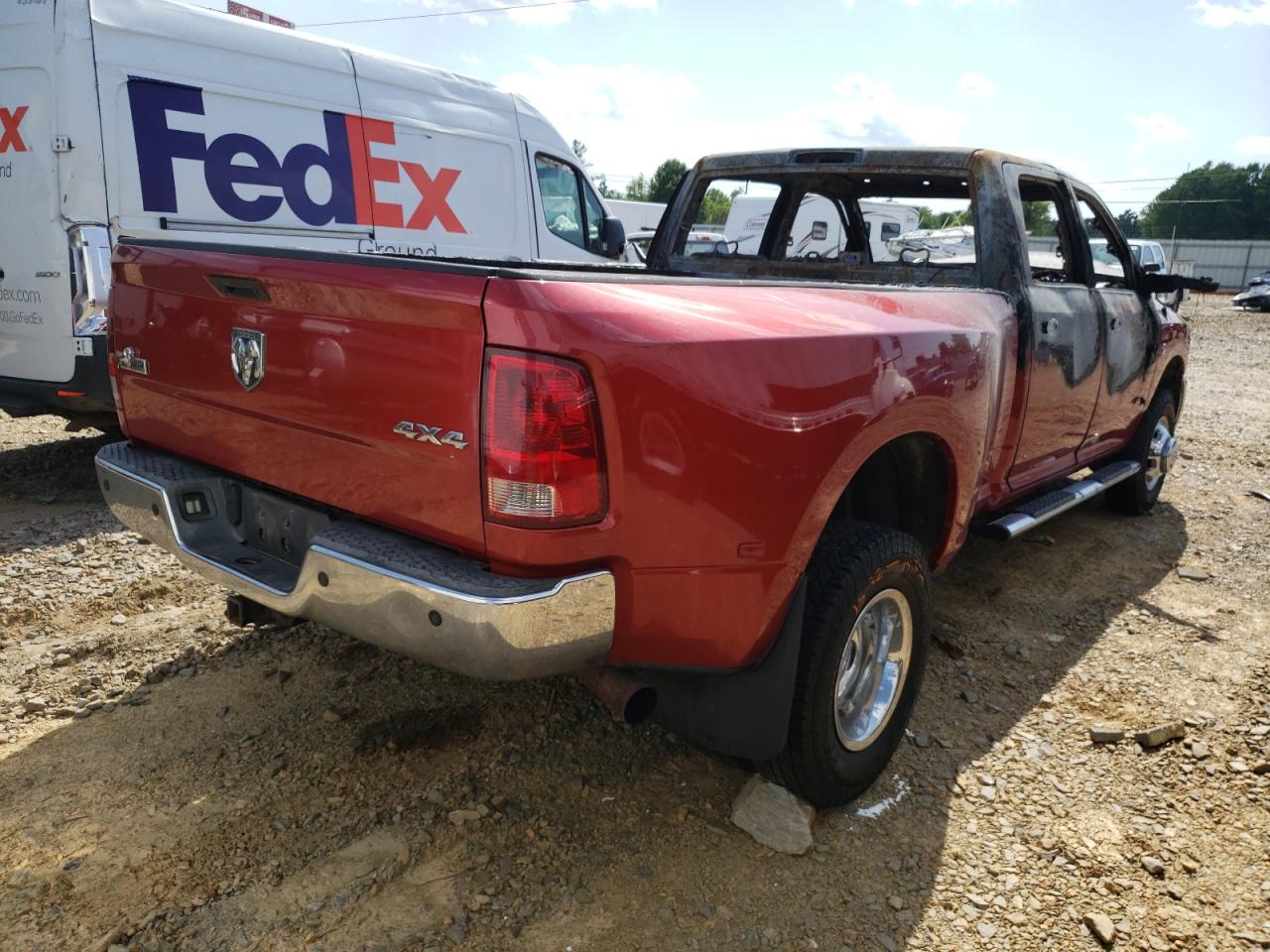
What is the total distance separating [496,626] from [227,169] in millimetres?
5149

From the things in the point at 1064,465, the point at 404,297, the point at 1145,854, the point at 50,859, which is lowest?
the point at 1145,854

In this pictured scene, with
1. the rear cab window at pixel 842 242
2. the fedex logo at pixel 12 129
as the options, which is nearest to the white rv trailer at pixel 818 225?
the rear cab window at pixel 842 242

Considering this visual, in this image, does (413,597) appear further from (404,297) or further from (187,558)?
(187,558)

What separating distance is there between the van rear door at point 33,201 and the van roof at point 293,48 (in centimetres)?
42

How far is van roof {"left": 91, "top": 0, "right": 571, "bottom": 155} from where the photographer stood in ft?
17.4

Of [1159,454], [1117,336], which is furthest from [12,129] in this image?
[1159,454]

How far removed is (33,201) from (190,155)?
936 mm

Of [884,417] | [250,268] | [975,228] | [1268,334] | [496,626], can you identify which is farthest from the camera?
[1268,334]

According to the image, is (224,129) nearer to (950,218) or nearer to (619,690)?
(619,690)

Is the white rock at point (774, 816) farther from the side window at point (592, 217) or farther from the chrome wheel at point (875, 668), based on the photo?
the side window at point (592, 217)

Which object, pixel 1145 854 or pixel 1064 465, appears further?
pixel 1064 465

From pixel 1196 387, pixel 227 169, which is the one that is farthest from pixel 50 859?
pixel 1196 387

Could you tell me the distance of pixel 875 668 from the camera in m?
2.82

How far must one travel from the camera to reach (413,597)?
1.91 metres
